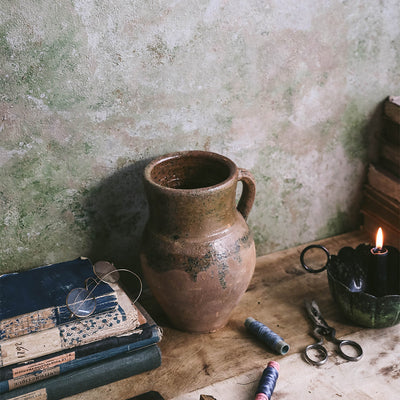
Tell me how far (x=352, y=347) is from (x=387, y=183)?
62 cm

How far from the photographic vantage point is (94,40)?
1.23m

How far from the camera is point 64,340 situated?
43.5 inches

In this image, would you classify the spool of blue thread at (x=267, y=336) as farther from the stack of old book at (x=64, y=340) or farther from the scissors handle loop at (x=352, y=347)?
the stack of old book at (x=64, y=340)

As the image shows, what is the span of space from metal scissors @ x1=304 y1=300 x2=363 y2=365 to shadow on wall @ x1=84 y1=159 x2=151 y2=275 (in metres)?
0.54

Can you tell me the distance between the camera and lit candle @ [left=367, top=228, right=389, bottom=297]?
1295 millimetres

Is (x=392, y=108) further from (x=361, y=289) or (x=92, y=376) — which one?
(x=92, y=376)

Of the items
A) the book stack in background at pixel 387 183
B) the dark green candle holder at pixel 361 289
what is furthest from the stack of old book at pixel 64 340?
the book stack in background at pixel 387 183

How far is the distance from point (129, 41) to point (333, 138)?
0.74m

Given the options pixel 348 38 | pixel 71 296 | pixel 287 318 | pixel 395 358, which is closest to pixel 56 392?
pixel 71 296

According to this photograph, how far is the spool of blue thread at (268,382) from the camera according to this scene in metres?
1.09

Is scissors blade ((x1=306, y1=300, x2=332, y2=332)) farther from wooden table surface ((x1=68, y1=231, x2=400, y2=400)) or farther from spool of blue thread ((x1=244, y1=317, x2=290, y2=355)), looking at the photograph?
spool of blue thread ((x1=244, y1=317, x2=290, y2=355))

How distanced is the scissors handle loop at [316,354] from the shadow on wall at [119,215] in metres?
0.56

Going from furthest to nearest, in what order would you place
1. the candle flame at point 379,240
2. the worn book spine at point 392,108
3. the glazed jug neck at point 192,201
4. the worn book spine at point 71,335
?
the worn book spine at point 392,108, the candle flame at point 379,240, the glazed jug neck at point 192,201, the worn book spine at point 71,335

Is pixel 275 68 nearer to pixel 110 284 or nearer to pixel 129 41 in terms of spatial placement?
pixel 129 41
